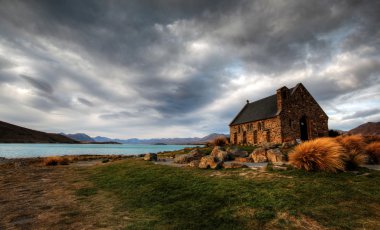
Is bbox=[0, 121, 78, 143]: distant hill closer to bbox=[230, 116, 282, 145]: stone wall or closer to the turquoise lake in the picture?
the turquoise lake

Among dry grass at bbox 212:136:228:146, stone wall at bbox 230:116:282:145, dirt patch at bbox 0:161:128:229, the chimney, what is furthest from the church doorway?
dirt patch at bbox 0:161:128:229

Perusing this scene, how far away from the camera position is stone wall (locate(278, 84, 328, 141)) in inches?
1090

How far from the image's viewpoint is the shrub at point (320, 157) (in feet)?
25.7

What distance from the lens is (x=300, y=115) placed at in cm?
2898

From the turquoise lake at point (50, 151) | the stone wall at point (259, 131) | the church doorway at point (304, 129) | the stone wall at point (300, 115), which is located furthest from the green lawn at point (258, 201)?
the turquoise lake at point (50, 151)

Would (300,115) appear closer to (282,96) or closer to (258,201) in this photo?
(282,96)

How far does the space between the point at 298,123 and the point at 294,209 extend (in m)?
26.7

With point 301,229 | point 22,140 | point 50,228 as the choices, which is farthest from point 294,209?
point 22,140

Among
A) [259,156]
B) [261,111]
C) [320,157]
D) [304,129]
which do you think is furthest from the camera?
Result: [261,111]

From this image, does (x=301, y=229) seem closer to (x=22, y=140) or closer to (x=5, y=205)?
(x=5, y=205)

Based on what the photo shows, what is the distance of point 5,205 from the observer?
274 inches

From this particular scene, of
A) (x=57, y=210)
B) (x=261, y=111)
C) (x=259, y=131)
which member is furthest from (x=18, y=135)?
(x=57, y=210)

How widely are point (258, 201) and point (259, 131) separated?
26918 millimetres

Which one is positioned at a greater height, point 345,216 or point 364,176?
point 364,176
